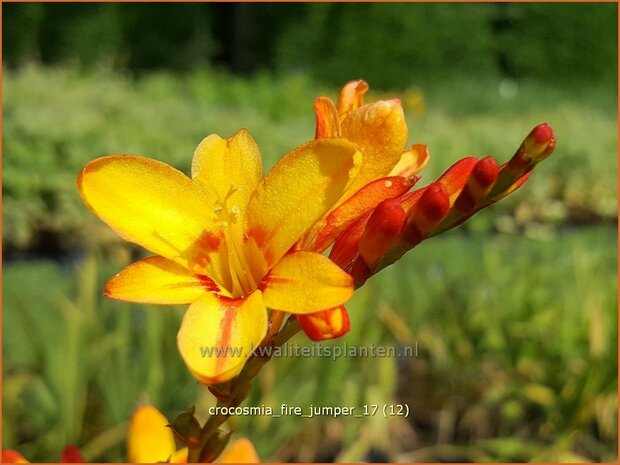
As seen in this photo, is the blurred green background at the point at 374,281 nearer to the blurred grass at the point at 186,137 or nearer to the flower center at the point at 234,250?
the blurred grass at the point at 186,137

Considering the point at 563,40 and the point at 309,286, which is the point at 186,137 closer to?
the point at 309,286

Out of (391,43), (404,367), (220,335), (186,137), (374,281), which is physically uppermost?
(391,43)

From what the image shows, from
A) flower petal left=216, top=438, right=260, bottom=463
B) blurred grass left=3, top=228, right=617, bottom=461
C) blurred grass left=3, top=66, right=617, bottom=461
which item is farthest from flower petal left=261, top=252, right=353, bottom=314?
blurred grass left=3, top=228, right=617, bottom=461

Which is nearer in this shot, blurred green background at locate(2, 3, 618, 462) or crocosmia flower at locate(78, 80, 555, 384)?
crocosmia flower at locate(78, 80, 555, 384)

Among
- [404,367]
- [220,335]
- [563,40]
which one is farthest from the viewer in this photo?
[563,40]

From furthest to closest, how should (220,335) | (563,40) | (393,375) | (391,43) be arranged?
(563,40), (391,43), (393,375), (220,335)

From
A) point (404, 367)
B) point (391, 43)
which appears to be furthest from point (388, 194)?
point (391, 43)

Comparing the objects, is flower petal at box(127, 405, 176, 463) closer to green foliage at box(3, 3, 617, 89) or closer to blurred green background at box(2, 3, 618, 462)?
blurred green background at box(2, 3, 618, 462)
